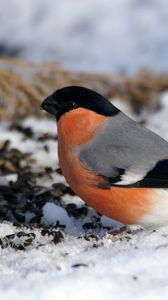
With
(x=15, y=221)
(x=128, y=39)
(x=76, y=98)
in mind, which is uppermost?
(x=128, y=39)

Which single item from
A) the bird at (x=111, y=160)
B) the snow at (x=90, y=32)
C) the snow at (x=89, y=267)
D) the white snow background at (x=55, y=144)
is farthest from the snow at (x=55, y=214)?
the snow at (x=90, y=32)

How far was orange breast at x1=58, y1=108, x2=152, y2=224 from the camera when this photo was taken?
3188 mm

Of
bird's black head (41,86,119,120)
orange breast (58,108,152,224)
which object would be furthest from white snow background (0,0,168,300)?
bird's black head (41,86,119,120)

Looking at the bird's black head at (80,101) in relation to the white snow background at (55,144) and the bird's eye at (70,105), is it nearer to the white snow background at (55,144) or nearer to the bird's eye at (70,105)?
the bird's eye at (70,105)

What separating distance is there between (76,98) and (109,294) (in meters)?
1.07

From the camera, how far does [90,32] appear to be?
815cm

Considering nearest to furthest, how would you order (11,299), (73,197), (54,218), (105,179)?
(11,299), (105,179), (54,218), (73,197)

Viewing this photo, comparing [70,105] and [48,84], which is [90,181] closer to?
[70,105]

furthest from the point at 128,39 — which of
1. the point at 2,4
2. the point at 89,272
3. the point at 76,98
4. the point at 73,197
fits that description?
the point at 89,272

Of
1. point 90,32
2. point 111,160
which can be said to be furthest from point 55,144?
point 90,32

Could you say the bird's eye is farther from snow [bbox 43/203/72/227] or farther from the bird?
snow [bbox 43/203/72/227]

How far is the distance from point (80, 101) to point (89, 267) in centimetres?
87

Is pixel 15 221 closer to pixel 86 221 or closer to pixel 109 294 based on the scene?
pixel 86 221

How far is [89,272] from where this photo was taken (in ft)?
8.99
